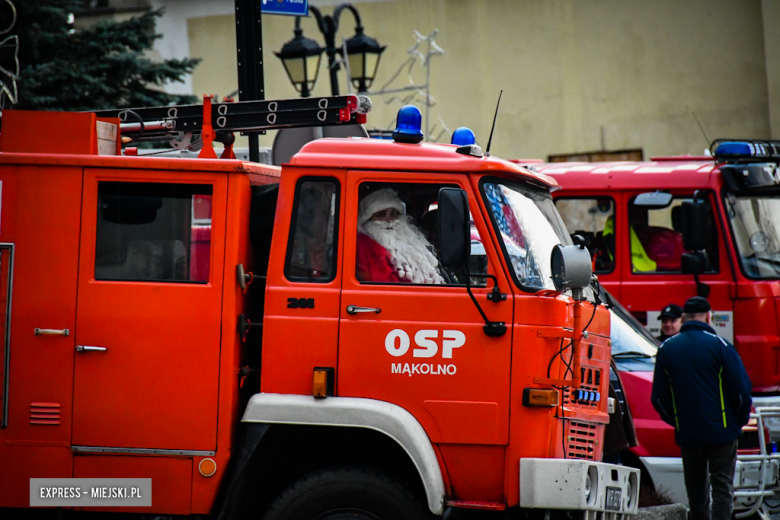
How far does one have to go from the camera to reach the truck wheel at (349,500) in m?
4.86

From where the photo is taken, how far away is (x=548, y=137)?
18641 millimetres

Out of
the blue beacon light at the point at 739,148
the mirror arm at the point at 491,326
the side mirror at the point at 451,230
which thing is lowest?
the mirror arm at the point at 491,326

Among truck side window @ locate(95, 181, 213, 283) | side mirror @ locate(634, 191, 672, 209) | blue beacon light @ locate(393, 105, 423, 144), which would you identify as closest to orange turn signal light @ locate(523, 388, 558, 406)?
blue beacon light @ locate(393, 105, 423, 144)

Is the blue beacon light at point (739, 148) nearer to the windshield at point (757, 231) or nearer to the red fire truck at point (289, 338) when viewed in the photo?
the windshield at point (757, 231)

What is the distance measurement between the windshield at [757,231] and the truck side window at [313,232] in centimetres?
585

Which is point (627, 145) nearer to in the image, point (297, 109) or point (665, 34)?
point (665, 34)

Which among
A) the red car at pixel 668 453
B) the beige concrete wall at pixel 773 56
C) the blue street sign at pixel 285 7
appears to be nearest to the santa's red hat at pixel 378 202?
the red car at pixel 668 453

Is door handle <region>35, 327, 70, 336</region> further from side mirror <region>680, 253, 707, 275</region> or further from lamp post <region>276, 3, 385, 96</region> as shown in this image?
lamp post <region>276, 3, 385, 96</region>

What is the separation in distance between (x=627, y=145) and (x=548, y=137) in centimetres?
160

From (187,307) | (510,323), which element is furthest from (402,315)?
(187,307)

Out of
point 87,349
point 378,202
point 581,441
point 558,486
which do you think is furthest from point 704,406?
point 87,349

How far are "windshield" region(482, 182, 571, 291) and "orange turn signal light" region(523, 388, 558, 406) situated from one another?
0.55 metres

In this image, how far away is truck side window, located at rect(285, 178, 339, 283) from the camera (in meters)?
4.99

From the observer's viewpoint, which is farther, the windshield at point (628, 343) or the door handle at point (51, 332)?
the windshield at point (628, 343)
